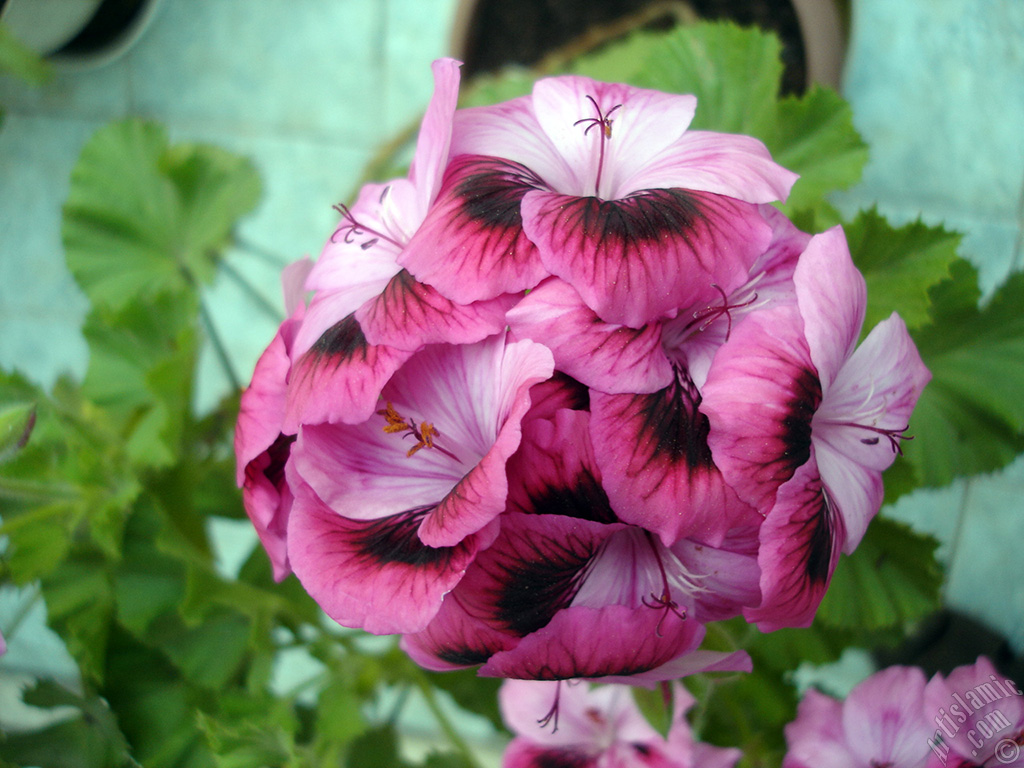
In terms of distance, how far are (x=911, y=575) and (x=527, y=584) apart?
423mm

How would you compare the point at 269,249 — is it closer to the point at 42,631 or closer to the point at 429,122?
the point at 42,631

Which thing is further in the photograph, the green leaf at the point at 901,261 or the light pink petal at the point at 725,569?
the green leaf at the point at 901,261

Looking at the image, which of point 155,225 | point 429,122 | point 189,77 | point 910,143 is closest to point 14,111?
point 189,77

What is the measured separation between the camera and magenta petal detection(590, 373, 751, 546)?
0.33 m

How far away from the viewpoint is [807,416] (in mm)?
345

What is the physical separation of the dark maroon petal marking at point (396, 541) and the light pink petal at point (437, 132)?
0.15 m

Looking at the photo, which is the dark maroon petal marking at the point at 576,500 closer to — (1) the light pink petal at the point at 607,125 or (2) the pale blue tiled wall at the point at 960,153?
(1) the light pink petal at the point at 607,125

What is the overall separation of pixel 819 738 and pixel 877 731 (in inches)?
1.4

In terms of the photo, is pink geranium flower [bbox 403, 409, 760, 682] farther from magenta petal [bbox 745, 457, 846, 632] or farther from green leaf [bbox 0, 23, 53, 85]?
green leaf [bbox 0, 23, 53, 85]

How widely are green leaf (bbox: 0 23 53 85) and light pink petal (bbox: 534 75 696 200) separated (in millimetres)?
1051

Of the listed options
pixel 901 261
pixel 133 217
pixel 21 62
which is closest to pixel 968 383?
pixel 901 261

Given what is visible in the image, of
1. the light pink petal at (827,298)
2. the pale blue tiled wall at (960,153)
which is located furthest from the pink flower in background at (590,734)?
the pale blue tiled wall at (960,153)

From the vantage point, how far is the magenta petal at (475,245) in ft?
1.14

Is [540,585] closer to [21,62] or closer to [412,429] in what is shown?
[412,429]
